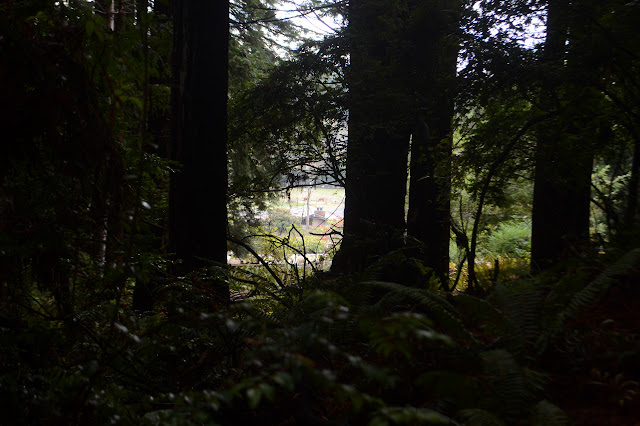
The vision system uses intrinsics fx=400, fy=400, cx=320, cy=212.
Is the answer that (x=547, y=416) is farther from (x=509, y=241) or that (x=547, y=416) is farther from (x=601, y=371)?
(x=509, y=241)

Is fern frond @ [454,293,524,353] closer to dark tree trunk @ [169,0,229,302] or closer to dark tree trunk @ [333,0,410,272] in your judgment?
dark tree trunk @ [333,0,410,272]

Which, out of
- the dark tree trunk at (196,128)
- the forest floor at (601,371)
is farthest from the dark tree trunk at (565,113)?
the dark tree trunk at (196,128)

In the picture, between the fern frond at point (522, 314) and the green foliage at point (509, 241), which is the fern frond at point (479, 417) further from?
the green foliage at point (509, 241)

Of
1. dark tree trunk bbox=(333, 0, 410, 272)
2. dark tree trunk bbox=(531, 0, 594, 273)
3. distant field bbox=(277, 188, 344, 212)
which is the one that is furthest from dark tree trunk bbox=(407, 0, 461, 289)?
distant field bbox=(277, 188, 344, 212)

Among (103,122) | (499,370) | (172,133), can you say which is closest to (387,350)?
(499,370)

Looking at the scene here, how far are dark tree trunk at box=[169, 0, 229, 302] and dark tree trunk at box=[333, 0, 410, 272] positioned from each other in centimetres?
183

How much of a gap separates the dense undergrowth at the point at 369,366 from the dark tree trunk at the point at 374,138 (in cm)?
266

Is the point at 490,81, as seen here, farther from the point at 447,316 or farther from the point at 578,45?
the point at 447,316

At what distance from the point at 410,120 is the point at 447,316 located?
4.04 m

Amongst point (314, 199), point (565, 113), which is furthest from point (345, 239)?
point (314, 199)

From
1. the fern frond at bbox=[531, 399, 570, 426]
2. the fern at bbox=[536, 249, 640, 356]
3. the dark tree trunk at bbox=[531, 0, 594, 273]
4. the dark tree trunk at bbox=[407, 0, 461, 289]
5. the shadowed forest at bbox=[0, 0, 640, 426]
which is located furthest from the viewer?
the dark tree trunk at bbox=[407, 0, 461, 289]

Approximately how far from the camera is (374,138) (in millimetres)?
6312

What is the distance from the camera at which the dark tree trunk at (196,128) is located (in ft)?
14.2

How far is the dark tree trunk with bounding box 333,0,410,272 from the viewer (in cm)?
544
